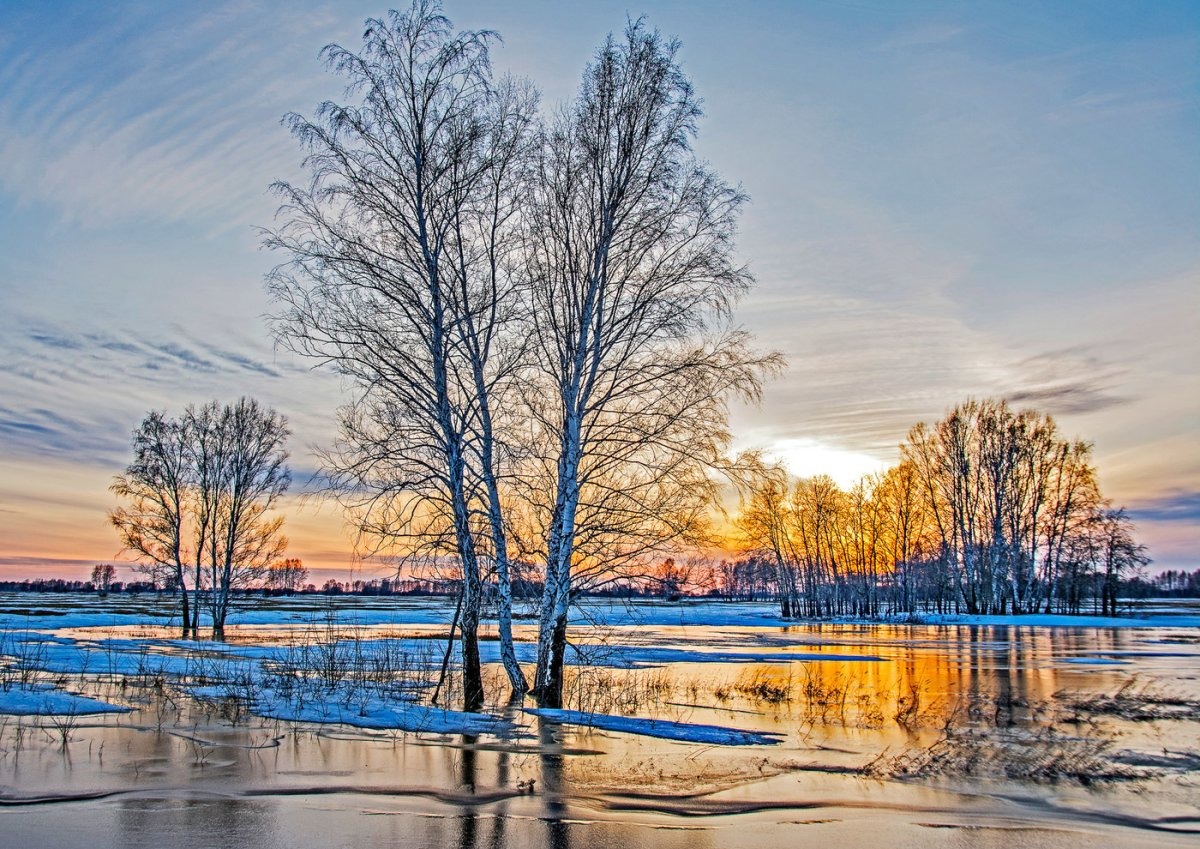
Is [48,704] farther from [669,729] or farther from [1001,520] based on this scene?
[1001,520]

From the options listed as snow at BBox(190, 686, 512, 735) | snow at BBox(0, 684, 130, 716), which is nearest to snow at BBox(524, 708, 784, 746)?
snow at BBox(190, 686, 512, 735)

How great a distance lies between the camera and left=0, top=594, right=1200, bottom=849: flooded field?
589 cm

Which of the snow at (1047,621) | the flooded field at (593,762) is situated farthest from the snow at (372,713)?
the snow at (1047,621)

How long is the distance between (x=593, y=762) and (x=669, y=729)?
244 centimetres

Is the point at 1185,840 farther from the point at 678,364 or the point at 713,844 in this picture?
the point at 678,364

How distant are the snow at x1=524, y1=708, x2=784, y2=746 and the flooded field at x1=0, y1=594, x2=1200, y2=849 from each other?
2.4 inches

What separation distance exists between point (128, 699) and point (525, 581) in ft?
21.1

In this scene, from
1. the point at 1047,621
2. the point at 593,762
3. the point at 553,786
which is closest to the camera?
the point at 553,786

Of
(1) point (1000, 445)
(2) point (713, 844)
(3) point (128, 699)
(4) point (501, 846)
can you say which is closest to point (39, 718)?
(3) point (128, 699)

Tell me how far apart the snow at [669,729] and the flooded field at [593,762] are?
62 millimetres

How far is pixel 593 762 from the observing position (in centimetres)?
823

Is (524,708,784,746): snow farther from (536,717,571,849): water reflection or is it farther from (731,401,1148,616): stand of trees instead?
(731,401,1148,616): stand of trees

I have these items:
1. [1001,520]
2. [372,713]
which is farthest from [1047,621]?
[372,713]

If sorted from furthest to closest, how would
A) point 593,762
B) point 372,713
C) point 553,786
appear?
point 372,713 < point 593,762 < point 553,786
